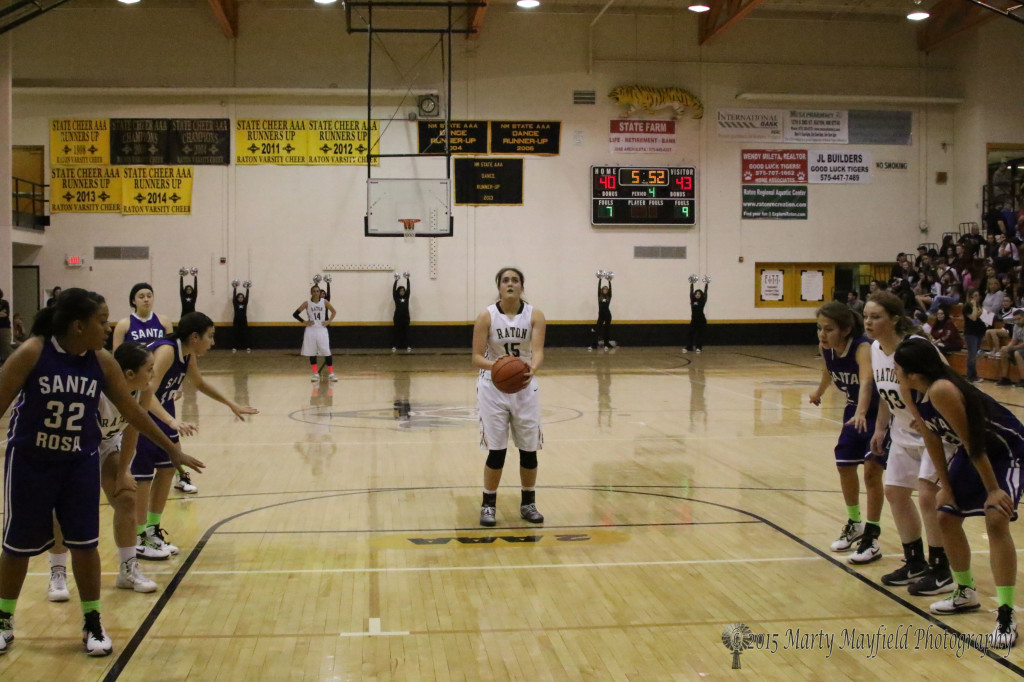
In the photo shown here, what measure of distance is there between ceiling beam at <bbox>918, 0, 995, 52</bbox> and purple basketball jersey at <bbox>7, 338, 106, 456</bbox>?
75.2ft

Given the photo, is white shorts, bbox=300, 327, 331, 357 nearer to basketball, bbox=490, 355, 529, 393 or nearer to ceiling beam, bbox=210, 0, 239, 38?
ceiling beam, bbox=210, 0, 239, 38

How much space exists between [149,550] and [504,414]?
223 centimetres

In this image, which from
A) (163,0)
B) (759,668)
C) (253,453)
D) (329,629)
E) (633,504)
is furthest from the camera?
(163,0)

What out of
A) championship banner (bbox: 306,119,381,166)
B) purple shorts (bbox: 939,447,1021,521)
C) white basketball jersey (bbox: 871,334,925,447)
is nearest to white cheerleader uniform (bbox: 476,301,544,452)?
white basketball jersey (bbox: 871,334,925,447)

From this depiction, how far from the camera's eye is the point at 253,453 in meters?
8.90

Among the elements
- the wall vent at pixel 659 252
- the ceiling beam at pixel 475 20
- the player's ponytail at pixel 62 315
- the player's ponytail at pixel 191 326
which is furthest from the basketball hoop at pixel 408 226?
the player's ponytail at pixel 62 315

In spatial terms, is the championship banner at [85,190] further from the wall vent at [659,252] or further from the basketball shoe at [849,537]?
the basketball shoe at [849,537]

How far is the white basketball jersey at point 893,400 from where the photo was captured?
4.73m

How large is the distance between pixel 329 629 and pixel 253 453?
499 cm

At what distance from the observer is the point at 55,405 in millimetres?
3732

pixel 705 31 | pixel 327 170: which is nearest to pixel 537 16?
pixel 705 31

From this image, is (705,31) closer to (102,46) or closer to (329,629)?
(102,46)

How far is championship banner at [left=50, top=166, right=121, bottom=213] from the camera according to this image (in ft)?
72.7

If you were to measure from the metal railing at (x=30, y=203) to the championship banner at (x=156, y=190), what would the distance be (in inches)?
70.0
